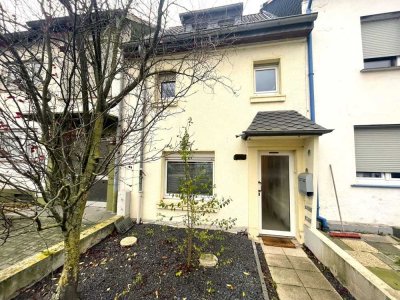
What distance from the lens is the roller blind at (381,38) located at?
5.20 metres

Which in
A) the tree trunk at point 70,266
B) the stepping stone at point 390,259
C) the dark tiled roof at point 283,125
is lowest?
the stepping stone at point 390,259

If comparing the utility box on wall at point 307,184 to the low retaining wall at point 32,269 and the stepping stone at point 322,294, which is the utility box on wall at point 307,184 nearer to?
the stepping stone at point 322,294

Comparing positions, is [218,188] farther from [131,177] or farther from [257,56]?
[257,56]

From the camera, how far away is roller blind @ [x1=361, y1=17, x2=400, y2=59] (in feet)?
17.1

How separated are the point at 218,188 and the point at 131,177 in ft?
8.67

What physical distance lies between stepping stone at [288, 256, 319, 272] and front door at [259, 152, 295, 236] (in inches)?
42.5

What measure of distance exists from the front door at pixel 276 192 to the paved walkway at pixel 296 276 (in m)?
0.82

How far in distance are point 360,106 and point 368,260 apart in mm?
3648

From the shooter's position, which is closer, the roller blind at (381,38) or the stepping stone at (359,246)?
the stepping stone at (359,246)

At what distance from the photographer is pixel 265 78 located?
5.75 metres

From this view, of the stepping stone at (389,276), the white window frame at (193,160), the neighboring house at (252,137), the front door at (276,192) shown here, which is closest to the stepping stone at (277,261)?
the neighboring house at (252,137)

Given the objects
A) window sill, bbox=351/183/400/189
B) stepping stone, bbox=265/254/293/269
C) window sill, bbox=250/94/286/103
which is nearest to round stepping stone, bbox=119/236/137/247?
stepping stone, bbox=265/254/293/269

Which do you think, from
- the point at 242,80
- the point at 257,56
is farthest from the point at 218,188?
the point at 257,56

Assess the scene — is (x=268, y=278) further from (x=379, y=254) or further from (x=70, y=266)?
(x=70, y=266)
